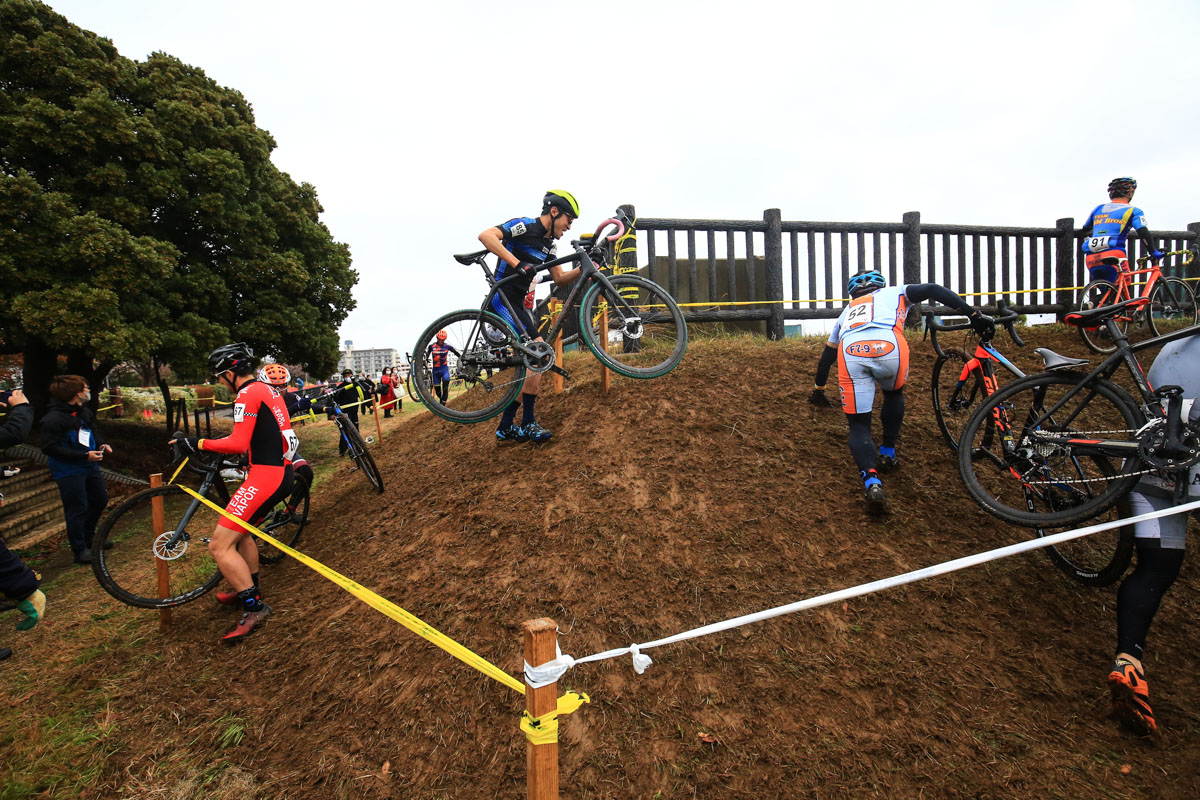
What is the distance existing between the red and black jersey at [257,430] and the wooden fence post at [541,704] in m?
3.61

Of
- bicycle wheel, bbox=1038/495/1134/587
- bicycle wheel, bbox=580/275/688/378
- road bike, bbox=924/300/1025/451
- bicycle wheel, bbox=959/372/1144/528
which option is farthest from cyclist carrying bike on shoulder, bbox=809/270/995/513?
bicycle wheel, bbox=580/275/688/378

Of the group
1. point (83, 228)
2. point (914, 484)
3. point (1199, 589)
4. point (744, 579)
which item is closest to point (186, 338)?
point (83, 228)

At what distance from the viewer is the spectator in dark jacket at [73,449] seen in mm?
6242

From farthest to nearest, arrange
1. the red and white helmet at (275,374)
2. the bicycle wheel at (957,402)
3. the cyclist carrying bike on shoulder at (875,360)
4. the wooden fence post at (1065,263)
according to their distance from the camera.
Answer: the wooden fence post at (1065,263)
the red and white helmet at (275,374)
the bicycle wheel at (957,402)
the cyclist carrying bike on shoulder at (875,360)

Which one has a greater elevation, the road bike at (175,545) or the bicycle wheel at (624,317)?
the bicycle wheel at (624,317)

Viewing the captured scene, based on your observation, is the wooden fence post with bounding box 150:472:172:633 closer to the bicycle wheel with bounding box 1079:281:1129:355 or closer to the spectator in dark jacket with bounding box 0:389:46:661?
the spectator in dark jacket with bounding box 0:389:46:661

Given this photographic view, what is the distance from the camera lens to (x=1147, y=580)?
108 inches

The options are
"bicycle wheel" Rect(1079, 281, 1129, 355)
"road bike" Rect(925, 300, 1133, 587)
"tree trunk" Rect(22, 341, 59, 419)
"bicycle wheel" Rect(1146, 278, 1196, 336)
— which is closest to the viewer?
"road bike" Rect(925, 300, 1133, 587)

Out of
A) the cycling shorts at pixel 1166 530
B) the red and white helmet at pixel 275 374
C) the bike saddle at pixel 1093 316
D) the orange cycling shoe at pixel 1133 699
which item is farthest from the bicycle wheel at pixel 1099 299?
the red and white helmet at pixel 275 374

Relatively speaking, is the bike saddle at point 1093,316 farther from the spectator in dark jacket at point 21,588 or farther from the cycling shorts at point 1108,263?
the spectator in dark jacket at point 21,588

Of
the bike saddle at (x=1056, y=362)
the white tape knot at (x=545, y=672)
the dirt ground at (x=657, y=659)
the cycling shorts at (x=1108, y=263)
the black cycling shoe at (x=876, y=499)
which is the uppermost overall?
the cycling shorts at (x=1108, y=263)

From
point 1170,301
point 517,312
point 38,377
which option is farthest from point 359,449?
point 1170,301

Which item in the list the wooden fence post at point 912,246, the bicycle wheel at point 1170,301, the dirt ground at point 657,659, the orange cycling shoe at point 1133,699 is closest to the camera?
the orange cycling shoe at point 1133,699

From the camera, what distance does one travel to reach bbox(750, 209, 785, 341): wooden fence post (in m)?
8.16
